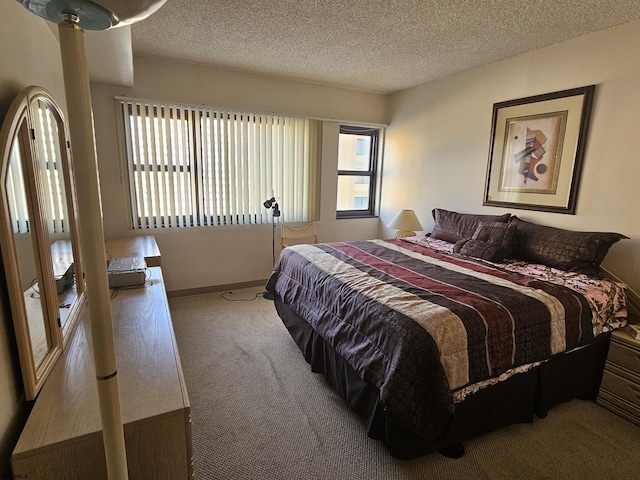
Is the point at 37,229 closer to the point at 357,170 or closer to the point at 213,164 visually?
the point at 213,164

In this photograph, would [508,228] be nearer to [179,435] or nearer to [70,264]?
[179,435]

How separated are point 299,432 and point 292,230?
257 centimetres

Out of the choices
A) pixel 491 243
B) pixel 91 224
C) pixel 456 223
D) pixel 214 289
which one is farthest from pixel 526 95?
pixel 214 289

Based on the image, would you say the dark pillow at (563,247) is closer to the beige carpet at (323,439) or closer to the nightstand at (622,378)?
the nightstand at (622,378)

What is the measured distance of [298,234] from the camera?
4145 mm

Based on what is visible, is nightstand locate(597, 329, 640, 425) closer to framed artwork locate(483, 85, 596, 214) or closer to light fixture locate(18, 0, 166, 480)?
framed artwork locate(483, 85, 596, 214)

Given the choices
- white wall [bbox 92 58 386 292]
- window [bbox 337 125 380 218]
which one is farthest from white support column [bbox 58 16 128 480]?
window [bbox 337 125 380 218]

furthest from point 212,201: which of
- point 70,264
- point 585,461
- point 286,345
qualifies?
point 585,461

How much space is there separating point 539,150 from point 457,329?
214cm

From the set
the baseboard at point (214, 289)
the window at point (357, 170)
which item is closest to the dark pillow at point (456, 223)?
the window at point (357, 170)

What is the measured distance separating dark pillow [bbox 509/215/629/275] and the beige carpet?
36.3 inches

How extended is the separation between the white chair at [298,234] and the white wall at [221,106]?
0.62 feet

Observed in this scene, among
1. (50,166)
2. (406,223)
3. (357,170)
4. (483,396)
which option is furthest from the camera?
(357,170)

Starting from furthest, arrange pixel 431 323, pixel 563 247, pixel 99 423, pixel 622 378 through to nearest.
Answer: pixel 563 247 → pixel 622 378 → pixel 431 323 → pixel 99 423
